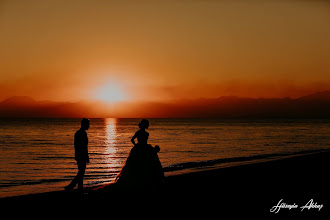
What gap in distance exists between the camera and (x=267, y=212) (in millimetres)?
8719

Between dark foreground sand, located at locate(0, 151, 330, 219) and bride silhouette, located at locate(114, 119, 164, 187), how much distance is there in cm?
26

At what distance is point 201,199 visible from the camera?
414 inches

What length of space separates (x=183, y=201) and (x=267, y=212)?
7.91ft

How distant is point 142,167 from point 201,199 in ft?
6.79

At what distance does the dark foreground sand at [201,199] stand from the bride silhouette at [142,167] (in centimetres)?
26

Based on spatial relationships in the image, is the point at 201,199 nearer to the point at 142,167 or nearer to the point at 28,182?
the point at 142,167

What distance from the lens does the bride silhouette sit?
11516 millimetres

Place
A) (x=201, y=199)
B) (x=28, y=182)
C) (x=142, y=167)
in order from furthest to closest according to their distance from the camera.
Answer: (x=28, y=182), (x=142, y=167), (x=201, y=199)

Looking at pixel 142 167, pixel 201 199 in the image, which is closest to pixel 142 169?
pixel 142 167

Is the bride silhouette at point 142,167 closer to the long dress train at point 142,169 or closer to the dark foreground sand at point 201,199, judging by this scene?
the long dress train at point 142,169

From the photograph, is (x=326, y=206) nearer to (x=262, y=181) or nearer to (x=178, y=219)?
(x=178, y=219)

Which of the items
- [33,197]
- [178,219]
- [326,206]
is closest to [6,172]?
[33,197]

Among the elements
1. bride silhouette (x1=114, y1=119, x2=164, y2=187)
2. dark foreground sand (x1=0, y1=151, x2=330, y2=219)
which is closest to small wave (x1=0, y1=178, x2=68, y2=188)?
dark foreground sand (x1=0, y1=151, x2=330, y2=219)

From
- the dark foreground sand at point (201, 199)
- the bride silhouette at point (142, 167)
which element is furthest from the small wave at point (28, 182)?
the bride silhouette at point (142, 167)
